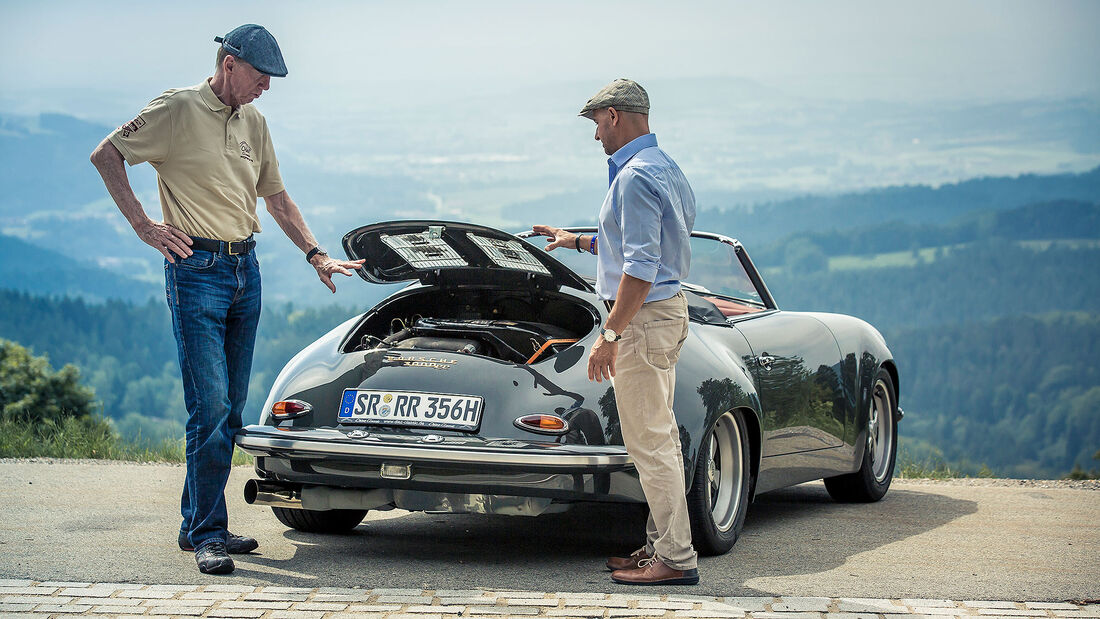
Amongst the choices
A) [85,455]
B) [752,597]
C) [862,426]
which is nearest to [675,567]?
[752,597]

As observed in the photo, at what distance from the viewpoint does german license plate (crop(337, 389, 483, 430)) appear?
5340mm

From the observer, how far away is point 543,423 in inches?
206

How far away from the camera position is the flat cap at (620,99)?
519cm

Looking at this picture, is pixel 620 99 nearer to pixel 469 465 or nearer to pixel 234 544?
pixel 469 465

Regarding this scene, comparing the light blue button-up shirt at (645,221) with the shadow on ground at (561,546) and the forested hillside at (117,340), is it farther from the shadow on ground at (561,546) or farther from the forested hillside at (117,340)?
the forested hillside at (117,340)

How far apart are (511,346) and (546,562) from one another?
95 cm

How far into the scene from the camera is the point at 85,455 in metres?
9.74

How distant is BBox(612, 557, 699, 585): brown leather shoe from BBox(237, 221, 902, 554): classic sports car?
0.30 metres

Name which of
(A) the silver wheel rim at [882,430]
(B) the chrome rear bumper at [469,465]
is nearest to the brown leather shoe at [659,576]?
(B) the chrome rear bumper at [469,465]

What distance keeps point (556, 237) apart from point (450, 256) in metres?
0.49

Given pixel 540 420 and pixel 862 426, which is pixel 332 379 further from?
pixel 862 426

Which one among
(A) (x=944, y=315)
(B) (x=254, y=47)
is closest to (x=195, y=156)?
(B) (x=254, y=47)

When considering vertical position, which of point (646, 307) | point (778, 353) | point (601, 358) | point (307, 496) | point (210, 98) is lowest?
point (307, 496)

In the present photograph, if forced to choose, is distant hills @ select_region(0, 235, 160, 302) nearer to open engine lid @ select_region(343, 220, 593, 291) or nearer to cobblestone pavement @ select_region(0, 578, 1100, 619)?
open engine lid @ select_region(343, 220, 593, 291)
